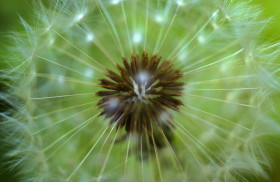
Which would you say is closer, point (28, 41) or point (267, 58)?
point (267, 58)

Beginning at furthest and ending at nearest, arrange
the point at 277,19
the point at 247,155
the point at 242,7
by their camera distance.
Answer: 1. the point at 277,19
2. the point at 242,7
3. the point at 247,155

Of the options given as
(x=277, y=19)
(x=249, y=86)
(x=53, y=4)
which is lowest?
(x=249, y=86)

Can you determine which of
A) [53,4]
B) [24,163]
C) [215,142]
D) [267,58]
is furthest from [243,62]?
[24,163]

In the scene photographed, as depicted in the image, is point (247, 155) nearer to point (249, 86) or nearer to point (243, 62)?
point (249, 86)

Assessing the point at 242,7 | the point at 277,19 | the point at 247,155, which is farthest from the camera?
the point at 277,19
